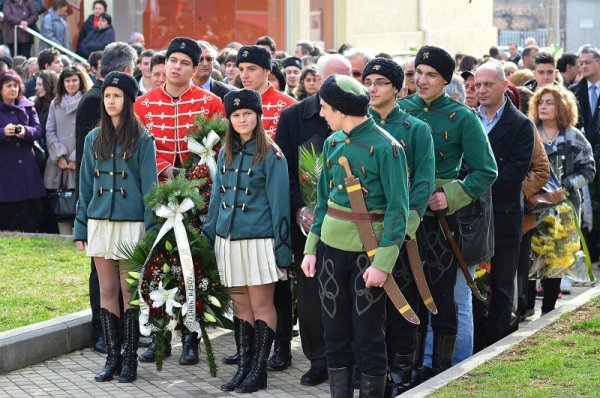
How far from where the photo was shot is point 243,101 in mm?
8336

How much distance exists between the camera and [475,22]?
34.0 m

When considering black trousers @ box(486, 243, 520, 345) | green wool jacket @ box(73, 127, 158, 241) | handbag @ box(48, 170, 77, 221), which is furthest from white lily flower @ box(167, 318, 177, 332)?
handbag @ box(48, 170, 77, 221)

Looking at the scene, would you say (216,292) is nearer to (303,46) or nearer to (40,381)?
(40,381)

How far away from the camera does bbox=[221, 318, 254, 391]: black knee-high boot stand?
844 centimetres

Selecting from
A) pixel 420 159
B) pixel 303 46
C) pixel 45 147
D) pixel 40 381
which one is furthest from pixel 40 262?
pixel 303 46

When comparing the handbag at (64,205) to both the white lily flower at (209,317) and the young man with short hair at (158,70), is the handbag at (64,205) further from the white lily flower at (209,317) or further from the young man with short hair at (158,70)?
the white lily flower at (209,317)

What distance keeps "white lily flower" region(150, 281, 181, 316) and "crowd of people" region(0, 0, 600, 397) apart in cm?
37

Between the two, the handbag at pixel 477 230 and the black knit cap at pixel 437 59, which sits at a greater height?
the black knit cap at pixel 437 59

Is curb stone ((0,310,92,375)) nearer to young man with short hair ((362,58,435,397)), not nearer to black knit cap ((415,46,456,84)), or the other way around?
young man with short hair ((362,58,435,397))

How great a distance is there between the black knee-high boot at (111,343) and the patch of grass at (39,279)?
976mm

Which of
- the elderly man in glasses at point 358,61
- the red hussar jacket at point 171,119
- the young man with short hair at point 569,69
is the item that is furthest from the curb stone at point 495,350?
the young man with short hair at point 569,69

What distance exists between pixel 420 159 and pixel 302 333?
1.78m

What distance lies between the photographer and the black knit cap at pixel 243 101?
8.33 m

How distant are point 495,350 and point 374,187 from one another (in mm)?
1957
